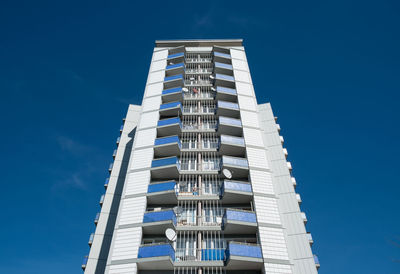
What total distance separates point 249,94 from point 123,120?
57.3ft

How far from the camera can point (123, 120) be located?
4275 cm

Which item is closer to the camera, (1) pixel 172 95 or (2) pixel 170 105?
(2) pixel 170 105

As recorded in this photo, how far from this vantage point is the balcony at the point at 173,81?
41188 millimetres

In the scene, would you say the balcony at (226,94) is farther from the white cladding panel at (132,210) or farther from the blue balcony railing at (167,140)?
the white cladding panel at (132,210)

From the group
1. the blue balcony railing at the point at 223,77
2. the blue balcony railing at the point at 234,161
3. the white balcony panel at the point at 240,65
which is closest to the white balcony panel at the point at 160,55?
the blue balcony railing at the point at 223,77

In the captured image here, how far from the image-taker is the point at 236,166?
30.6 metres

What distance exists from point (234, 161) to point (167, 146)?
7.15 m

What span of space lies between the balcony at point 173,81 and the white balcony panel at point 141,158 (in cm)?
1245

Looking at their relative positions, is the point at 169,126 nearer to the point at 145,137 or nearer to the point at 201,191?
the point at 145,137

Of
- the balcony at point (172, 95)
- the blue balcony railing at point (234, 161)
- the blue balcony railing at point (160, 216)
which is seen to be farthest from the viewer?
the balcony at point (172, 95)

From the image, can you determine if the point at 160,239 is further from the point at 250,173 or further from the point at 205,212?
the point at 250,173

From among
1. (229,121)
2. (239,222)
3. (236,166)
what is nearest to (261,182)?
(236,166)

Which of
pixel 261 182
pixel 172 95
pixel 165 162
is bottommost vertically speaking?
pixel 261 182

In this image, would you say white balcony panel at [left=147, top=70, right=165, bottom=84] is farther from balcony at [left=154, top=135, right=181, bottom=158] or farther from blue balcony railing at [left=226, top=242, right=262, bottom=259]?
blue balcony railing at [left=226, top=242, right=262, bottom=259]
